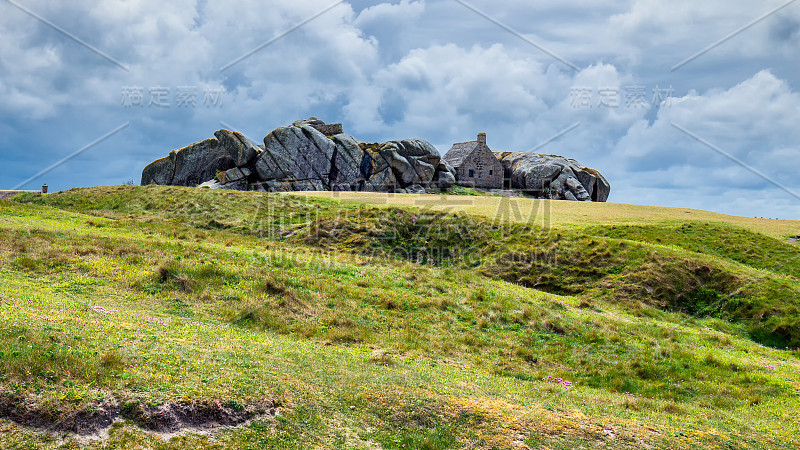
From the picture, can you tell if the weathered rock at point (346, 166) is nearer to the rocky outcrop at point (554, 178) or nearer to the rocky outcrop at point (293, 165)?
the rocky outcrop at point (293, 165)

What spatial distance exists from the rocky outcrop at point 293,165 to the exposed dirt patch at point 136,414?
77937mm

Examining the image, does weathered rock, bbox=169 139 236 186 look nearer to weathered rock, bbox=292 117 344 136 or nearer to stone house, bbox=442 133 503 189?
weathered rock, bbox=292 117 344 136

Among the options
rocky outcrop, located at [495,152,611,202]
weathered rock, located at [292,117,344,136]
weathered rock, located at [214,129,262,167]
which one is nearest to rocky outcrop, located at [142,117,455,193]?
weathered rock, located at [214,129,262,167]

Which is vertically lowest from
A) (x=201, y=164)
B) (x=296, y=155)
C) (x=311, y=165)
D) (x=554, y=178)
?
(x=201, y=164)

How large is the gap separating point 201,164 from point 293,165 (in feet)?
56.0

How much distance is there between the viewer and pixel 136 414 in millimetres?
10031

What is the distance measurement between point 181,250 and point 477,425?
21385 millimetres

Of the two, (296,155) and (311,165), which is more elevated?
(296,155)

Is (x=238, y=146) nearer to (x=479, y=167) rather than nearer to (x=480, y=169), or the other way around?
(x=479, y=167)

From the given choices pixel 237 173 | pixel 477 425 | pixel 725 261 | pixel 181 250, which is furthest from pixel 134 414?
pixel 237 173

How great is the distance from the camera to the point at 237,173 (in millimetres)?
87000

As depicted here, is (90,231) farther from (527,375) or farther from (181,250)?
(527,375)

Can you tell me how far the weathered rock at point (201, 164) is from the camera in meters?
89.9

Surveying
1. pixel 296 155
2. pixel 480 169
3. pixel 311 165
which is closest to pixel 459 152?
pixel 480 169
